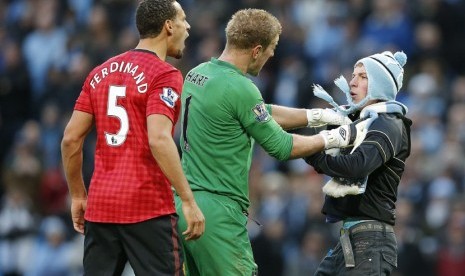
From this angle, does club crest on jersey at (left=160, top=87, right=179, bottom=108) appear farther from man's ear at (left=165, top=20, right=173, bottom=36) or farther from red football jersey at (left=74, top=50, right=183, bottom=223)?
man's ear at (left=165, top=20, right=173, bottom=36)

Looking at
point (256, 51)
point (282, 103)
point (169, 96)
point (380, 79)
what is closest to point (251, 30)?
point (256, 51)

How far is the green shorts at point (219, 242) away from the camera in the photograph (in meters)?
7.33

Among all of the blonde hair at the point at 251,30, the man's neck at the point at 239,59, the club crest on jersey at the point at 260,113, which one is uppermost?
the blonde hair at the point at 251,30

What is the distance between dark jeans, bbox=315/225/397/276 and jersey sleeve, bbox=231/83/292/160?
812mm

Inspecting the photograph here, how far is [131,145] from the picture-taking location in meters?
6.91

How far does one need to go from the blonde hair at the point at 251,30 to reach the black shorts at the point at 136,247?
1.21 meters

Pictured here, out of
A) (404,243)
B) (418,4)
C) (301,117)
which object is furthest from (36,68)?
(301,117)

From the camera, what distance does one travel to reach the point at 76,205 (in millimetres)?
7312

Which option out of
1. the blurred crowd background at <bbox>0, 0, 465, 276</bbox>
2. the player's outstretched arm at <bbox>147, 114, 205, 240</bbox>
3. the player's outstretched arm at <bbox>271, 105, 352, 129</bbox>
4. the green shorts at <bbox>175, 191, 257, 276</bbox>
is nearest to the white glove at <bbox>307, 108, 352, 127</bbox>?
the player's outstretched arm at <bbox>271, 105, 352, 129</bbox>

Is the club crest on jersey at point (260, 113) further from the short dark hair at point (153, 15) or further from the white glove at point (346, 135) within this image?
the short dark hair at point (153, 15)

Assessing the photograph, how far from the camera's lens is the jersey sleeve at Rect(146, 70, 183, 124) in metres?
6.79

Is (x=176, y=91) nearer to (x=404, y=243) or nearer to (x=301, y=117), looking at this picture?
(x=301, y=117)

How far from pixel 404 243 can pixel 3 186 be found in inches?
237

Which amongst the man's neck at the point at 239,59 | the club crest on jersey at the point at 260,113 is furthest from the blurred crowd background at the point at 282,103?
the club crest on jersey at the point at 260,113
